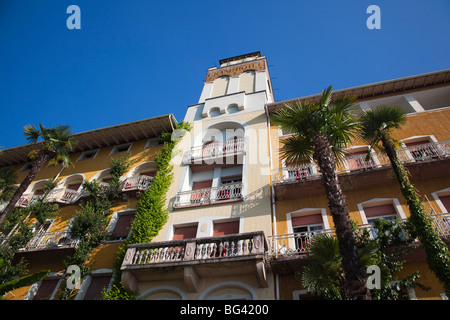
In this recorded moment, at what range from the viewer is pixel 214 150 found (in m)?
18.0

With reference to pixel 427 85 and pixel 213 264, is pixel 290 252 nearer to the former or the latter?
pixel 213 264

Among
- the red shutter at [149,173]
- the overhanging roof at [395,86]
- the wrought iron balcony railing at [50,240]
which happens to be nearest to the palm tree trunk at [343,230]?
the overhanging roof at [395,86]

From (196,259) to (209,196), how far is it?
4.70m

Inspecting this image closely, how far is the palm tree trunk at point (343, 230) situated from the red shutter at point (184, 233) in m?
7.30

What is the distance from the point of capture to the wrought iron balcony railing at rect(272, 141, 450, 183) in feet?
42.5

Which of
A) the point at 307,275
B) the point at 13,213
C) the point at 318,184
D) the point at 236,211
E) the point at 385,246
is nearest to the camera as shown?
the point at 307,275

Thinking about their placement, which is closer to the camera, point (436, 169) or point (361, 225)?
point (361, 225)

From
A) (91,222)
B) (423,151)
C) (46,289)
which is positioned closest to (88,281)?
(46,289)

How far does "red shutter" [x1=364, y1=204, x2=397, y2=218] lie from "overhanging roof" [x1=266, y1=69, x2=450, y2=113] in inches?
323

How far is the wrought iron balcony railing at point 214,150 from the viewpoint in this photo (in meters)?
17.1

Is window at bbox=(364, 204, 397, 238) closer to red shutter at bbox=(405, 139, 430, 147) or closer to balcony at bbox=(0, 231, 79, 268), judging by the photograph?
red shutter at bbox=(405, 139, 430, 147)

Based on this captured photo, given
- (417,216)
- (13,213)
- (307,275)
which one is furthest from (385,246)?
(13,213)

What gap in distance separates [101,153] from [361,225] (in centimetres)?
1860
